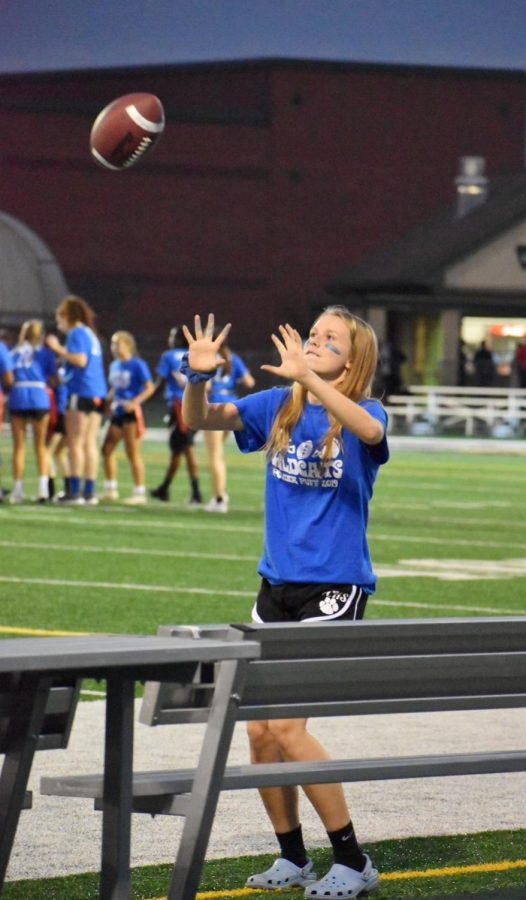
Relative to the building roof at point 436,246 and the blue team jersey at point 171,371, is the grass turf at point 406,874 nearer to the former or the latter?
the blue team jersey at point 171,371

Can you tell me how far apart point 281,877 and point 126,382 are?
1535 centimetres

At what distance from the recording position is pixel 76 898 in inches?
211

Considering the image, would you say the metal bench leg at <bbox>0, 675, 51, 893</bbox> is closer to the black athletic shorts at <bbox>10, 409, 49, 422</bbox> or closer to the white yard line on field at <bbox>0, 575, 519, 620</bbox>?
the white yard line on field at <bbox>0, 575, 519, 620</bbox>

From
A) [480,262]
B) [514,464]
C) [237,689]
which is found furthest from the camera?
[480,262]

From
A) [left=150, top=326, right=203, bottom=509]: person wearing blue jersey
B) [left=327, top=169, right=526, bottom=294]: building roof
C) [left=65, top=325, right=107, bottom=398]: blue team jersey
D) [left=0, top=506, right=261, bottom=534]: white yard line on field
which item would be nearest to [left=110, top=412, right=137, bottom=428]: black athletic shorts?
[left=150, top=326, right=203, bottom=509]: person wearing blue jersey

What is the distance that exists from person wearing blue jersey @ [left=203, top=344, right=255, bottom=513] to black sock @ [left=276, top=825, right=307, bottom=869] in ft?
43.3

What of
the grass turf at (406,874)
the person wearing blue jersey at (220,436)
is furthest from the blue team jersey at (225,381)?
the grass turf at (406,874)

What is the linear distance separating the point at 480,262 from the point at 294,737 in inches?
2029

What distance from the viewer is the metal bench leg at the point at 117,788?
4.84 m

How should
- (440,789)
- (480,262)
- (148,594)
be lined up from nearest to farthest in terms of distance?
(440,789) < (148,594) < (480,262)

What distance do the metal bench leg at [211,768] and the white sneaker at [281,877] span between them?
2.65ft

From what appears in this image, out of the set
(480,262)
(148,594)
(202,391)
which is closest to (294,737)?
(202,391)

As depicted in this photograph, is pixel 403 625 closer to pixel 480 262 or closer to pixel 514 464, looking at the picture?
pixel 514 464

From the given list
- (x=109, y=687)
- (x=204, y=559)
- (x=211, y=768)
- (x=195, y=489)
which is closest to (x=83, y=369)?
(x=195, y=489)
